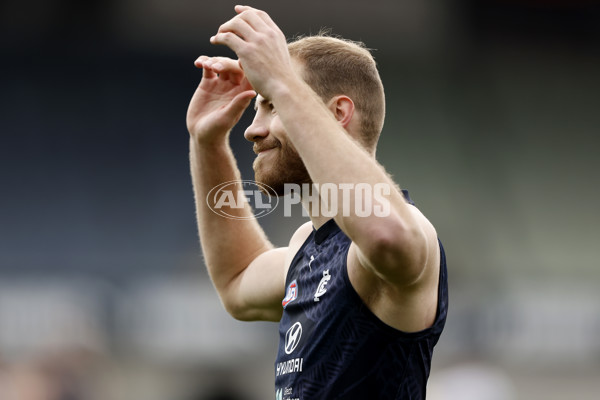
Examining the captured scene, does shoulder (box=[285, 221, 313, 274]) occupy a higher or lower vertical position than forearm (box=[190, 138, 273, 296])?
lower

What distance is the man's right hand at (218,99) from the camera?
277 centimetres

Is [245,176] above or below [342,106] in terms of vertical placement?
above

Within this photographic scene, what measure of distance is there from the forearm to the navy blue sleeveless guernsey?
2.45ft

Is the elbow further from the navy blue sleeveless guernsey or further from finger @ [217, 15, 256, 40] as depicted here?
finger @ [217, 15, 256, 40]

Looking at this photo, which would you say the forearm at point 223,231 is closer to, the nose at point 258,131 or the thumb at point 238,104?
the thumb at point 238,104

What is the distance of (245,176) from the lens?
970 centimetres

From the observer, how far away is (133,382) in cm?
931

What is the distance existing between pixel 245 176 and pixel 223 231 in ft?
21.7

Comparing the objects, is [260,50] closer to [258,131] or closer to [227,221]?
[258,131]

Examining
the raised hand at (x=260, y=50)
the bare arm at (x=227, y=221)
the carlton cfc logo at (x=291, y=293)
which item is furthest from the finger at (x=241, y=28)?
the carlton cfc logo at (x=291, y=293)

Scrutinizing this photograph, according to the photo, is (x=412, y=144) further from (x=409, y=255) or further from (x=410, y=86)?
(x=409, y=255)

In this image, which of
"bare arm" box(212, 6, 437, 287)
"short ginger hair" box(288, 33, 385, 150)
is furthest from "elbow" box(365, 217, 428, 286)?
"short ginger hair" box(288, 33, 385, 150)

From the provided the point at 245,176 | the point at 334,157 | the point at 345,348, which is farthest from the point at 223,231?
the point at 245,176

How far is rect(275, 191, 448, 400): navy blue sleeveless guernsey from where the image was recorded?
7.18 feet
